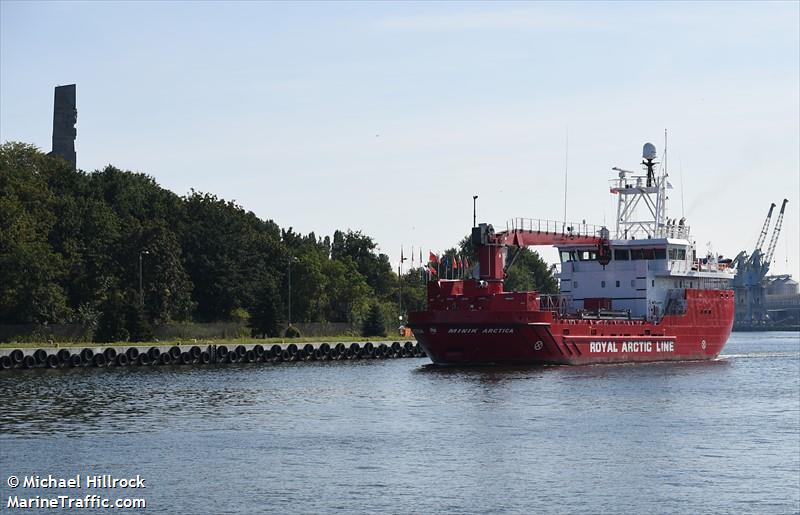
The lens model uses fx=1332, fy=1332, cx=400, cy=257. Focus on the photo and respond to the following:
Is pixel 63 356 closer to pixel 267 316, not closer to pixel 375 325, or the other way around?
pixel 267 316

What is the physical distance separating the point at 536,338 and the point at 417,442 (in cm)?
3277

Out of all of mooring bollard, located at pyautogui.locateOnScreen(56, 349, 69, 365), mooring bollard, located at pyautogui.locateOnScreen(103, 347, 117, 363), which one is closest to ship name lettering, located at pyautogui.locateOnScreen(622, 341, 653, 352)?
mooring bollard, located at pyautogui.locateOnScreen(103, 347, 117, 363)

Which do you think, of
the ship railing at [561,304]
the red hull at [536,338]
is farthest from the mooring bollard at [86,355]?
the ship railing at [561,304]

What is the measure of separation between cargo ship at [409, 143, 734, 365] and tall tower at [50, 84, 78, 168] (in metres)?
67.9

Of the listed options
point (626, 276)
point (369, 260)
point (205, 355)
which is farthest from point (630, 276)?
point (369, 260)

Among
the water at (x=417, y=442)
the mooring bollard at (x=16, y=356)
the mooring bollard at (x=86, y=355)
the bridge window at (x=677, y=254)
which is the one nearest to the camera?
the water at (x=417, y=442)

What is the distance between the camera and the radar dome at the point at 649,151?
99750mm

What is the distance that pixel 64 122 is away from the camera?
143 meters

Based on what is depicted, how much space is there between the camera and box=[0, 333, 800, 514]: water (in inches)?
1457

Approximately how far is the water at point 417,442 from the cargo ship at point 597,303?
19.8ft

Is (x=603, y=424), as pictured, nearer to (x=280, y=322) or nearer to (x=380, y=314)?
(x=280, y=322)

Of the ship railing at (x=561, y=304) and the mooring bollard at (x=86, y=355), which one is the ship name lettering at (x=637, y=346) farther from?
the mooring bollard at (x=86, y=355)

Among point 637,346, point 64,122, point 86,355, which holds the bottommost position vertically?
point 86,355

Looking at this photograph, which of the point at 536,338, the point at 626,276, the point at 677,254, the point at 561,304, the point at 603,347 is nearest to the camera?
the point at 536,338
